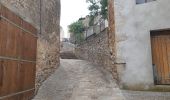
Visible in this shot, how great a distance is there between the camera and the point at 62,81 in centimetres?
934

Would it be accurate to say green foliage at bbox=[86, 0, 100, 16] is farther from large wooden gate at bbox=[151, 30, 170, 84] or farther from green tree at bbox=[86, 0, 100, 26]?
large wooden gate at bbox=[151, 30, 170, 84]

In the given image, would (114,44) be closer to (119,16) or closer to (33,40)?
(119,16)

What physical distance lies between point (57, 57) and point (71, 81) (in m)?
2.25

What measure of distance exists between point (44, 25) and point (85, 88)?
3.08 metres

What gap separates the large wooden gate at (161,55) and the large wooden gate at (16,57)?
4216 mm

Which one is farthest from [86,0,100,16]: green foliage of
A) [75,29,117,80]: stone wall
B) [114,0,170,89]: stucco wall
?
[114,0,170,89]: stucco wall

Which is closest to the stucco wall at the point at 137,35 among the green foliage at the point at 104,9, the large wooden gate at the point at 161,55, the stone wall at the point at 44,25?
the large wooden gate at the point at 161,55

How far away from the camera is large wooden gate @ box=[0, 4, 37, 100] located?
17.3ft

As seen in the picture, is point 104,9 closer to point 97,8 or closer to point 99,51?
point 97,8

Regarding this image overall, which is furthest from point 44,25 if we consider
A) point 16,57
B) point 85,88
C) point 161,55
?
point 161,55

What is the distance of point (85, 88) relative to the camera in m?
8.52

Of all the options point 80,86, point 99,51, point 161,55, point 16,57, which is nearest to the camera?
point 16,57

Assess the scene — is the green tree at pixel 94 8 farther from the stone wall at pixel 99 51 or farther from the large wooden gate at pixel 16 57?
the large wooden gate at pixel 16 57

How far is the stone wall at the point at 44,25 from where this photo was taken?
6990mm
